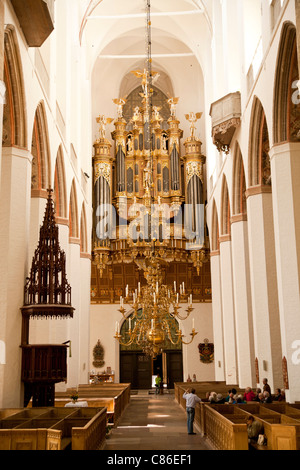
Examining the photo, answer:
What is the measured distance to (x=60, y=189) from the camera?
17016 millimetres

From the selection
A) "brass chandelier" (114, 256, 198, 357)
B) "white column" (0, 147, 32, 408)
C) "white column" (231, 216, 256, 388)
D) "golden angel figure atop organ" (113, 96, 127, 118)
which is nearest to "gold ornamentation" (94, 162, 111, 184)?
"golden angel figure atop organ" (113, 96, 127, 118)

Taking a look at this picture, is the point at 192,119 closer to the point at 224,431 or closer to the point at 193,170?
the point at 193,170

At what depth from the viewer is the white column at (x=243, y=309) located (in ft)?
53.8

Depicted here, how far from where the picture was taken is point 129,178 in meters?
26.4

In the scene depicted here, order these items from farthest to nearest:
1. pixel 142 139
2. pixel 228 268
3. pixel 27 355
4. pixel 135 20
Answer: pixel 142 139 < pixel 135 20 < pixel 228 268 < pixel 27 355

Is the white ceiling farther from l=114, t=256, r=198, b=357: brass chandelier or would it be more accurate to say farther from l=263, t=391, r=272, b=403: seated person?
l=263, t=391, r=272, b=403: seated person

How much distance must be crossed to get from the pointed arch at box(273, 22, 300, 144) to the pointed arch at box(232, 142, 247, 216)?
5.02 meters

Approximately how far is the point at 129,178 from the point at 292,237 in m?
15.9

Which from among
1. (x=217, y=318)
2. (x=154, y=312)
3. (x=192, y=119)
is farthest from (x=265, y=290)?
(x=192, y=119)

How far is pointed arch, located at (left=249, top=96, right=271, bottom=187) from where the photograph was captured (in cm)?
1413

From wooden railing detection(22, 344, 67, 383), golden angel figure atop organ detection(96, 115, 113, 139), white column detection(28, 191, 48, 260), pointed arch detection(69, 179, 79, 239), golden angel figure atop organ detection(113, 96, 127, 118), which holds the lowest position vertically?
wooden railing detection(22, 344, 67, 383)

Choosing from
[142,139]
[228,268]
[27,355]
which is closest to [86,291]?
[228,268]

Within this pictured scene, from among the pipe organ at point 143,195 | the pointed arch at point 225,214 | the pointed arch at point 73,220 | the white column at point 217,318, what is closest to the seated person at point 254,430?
the pointed arch at point 225,214
